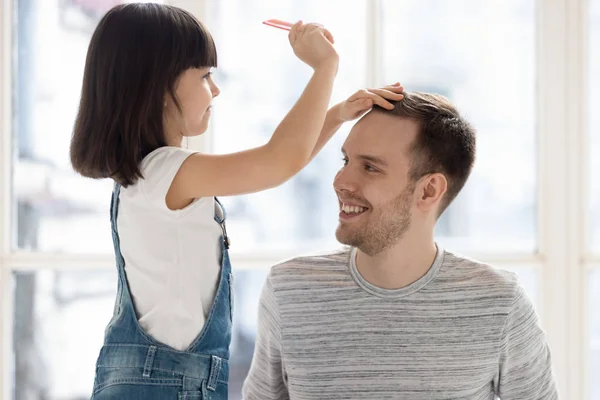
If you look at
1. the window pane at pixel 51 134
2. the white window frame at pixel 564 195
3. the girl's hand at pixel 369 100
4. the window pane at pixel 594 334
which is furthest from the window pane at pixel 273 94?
the window pane at pixel 594 334

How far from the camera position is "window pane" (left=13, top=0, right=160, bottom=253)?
7.52 ft

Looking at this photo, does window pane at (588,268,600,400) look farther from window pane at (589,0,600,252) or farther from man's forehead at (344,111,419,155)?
man's forehead at (344,111,419,155)

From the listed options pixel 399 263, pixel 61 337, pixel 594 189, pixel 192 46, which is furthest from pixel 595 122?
pixel 61 337

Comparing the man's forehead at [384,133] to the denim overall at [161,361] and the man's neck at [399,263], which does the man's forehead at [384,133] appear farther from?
the denim overall at [161,361]

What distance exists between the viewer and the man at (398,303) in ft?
5.12

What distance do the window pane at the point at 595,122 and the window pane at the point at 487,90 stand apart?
0.17 meters

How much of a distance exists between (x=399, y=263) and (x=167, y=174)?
50cm

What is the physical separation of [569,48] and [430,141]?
0.90m

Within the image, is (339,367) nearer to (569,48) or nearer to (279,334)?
(279,334)

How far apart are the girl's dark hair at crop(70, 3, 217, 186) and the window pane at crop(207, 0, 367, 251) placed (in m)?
0.84

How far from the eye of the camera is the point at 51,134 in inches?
90.8

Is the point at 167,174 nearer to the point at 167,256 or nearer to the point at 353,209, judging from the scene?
the point at 167,256

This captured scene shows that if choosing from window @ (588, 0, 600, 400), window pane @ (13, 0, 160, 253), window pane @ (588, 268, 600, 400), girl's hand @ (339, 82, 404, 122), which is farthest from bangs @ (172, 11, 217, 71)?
window pane @ (588, 268, 600, 400)

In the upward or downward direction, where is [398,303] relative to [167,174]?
downward
